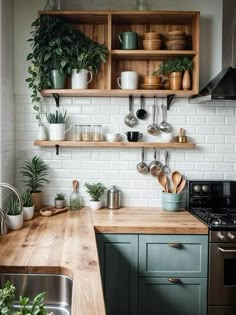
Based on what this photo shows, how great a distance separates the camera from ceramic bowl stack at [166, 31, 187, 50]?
3.02 metres

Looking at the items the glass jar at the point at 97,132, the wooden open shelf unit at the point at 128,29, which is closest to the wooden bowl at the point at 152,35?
the wooden open shelf unit at the point at 128,29

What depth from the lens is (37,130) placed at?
325 cm

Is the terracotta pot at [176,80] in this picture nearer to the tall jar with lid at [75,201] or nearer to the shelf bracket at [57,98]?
the shelf bracket at [57,98]

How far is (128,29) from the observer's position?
3.20 meters

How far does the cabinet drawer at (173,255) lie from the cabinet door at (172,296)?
0.18 feet

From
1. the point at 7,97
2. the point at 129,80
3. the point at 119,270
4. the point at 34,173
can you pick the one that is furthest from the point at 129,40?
the point at 119,270

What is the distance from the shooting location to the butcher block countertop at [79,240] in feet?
5.24

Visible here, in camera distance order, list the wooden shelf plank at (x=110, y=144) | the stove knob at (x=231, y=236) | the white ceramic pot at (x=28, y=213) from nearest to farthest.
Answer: the stove knob at (x=231, y=236) → the white ceramic pot at (x=28, y=213) → the wooden shelf plank at (x=110, y=144)

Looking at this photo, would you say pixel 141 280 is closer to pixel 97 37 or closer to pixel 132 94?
pixel 132 94

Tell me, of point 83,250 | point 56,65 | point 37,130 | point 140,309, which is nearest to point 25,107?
point 37,130

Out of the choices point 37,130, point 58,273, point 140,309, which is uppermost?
point 37,130

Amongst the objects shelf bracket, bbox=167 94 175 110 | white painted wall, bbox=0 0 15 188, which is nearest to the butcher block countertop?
white painted wall, bbox=0 0 15 188

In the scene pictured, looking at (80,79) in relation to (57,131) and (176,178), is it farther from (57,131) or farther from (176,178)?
(176,178)

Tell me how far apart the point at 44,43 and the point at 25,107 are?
0.55 meters
